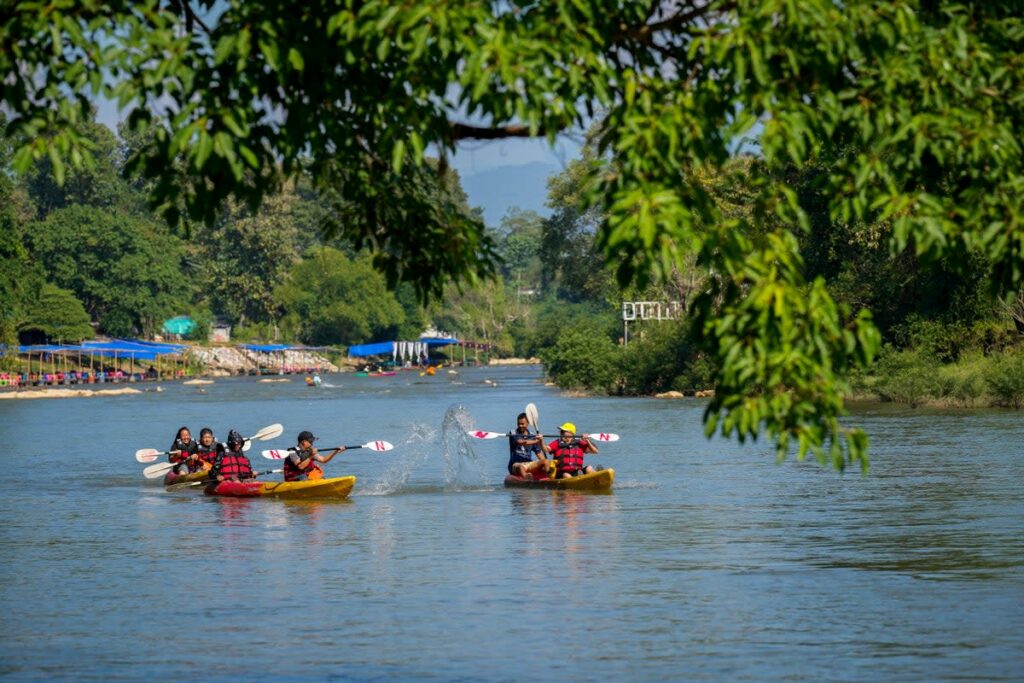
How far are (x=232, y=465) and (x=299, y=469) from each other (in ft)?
6.89

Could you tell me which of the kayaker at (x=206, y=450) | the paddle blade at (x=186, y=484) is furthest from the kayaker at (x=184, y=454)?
the paddle blade at (x=186, y=484)

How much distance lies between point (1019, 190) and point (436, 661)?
829 cm

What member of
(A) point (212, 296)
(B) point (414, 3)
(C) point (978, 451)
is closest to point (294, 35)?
(B) point (414, 3)

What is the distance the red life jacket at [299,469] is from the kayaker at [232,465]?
145 cm

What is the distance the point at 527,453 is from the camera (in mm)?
29141

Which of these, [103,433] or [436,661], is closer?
[436,661]

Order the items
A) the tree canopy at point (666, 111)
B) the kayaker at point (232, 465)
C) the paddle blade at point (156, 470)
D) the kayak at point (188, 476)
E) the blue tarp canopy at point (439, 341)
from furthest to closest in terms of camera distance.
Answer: the blue tarp canopy at point (439, 341) < the paddle blade at point (156, 470) < the kayak at point (188, 476) < the kayaker at point (232, 465) < the tree canopy at point (666, 111)

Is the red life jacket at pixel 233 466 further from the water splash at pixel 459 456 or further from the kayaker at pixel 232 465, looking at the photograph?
the water splash at pixel 459 456

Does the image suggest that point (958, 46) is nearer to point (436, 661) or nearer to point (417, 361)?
point (436, 661)

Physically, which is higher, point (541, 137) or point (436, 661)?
point (541, 137)

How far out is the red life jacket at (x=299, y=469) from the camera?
93.0 ft

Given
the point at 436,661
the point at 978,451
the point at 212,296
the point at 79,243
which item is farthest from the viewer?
the point at 212,296

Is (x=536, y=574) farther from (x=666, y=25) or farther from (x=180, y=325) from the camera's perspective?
(x=180, y=325)

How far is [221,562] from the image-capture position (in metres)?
21.6
